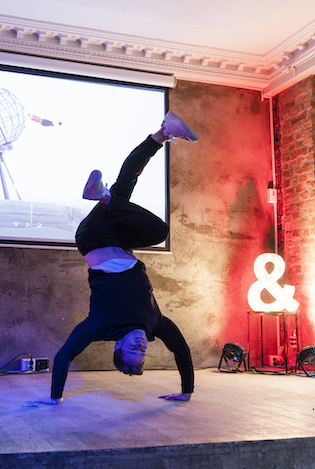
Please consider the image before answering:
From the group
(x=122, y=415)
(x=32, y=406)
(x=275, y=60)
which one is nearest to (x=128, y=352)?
(x=122, y=415)

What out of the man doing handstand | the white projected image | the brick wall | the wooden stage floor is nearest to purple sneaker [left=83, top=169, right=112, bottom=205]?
the man doing handstand

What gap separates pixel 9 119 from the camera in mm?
5027

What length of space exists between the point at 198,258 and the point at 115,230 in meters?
2.67

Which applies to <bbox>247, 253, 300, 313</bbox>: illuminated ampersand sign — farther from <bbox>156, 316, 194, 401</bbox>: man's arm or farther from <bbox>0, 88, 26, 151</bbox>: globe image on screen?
<bbox>0, 88, 26, 151</bbox>: globe image on screen

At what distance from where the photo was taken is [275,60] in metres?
5.59

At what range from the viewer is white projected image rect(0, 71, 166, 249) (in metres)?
4.97

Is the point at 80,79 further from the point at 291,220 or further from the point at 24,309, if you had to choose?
the point at 291,220

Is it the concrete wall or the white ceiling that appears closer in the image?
the white ceiling

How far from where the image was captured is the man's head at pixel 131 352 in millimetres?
2586

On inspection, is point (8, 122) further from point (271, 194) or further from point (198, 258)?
point (271, 194)

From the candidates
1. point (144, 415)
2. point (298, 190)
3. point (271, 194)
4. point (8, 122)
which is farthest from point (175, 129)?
point (271, 194)

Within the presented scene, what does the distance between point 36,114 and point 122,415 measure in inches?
142

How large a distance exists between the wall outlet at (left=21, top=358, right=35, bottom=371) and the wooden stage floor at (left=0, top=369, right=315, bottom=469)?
351 mm

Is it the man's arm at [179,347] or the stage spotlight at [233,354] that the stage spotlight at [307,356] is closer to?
the stage spotlight at [233,354]
